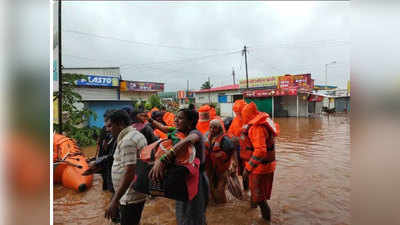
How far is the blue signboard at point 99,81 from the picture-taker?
17.8m

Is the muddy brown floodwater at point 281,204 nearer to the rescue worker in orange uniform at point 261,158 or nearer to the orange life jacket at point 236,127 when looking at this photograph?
the rescue worker in orange uniform at point 261,158

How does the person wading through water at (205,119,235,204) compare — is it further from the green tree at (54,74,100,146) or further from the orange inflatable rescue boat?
the green tree at (54,74,100,146)

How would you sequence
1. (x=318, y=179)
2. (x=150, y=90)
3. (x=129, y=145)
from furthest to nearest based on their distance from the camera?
(x=150, y=90), (x=318, y=179), (x=129, y=145)

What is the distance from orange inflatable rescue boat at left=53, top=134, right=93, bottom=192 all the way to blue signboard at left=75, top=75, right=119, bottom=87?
14.6 metres

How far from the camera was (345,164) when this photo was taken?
18.6ft

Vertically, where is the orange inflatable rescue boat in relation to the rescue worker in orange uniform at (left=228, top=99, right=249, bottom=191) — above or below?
below

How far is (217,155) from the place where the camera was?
10.4ft

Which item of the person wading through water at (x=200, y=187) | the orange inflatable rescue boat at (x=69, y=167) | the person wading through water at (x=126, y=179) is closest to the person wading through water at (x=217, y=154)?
the person wading through water at (x=200, y=187)

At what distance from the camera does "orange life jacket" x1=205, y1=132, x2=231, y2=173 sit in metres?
3.19

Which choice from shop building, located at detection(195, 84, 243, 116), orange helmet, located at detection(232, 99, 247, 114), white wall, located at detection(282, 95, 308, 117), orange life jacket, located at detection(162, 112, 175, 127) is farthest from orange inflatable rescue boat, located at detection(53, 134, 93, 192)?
white wall, located at detection(282, 95, 308, 117)

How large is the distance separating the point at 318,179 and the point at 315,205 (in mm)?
1348
